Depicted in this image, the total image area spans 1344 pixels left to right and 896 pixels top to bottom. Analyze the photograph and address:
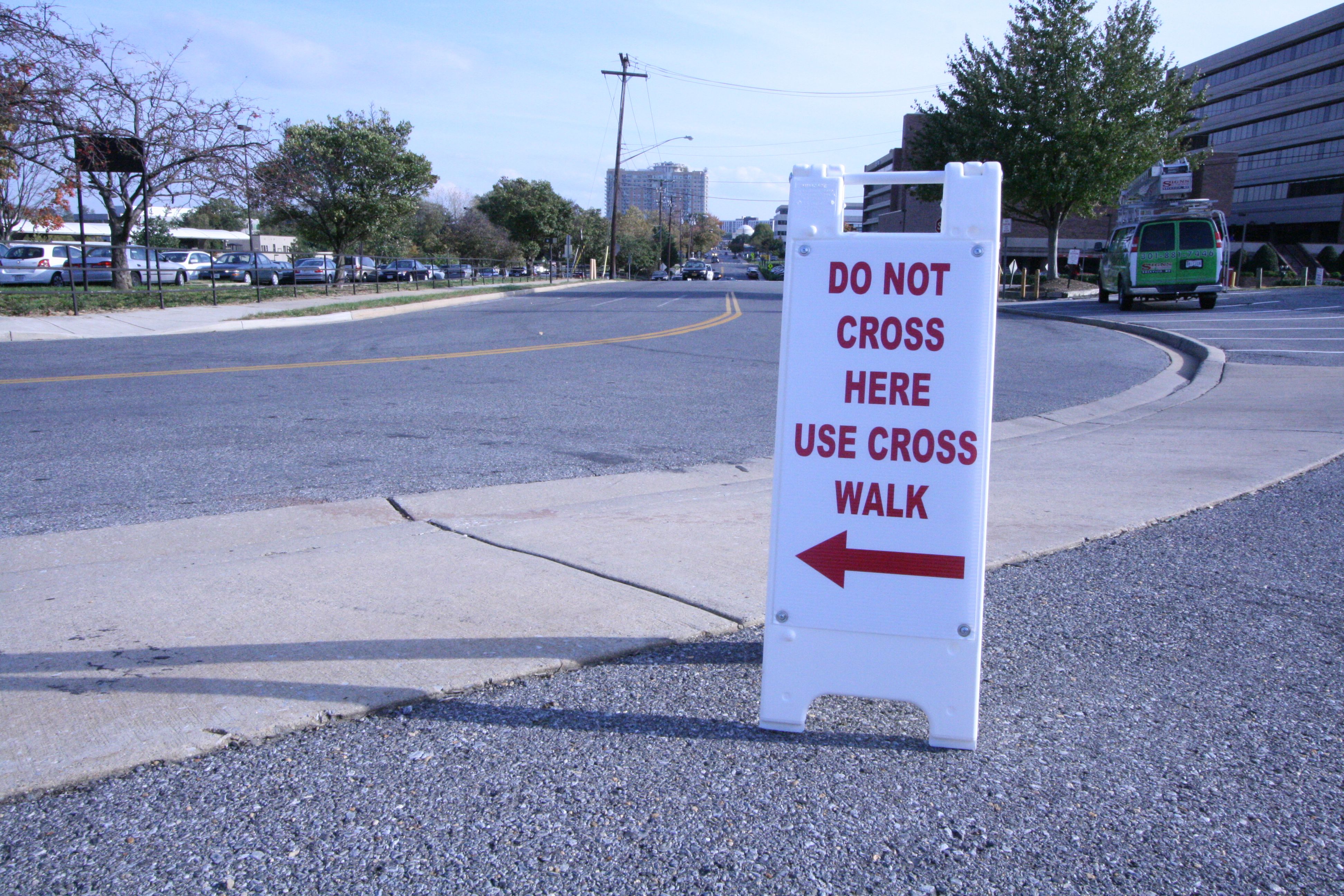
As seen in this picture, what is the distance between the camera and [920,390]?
9.70 feet

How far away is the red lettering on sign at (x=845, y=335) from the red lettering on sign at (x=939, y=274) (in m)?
0.25

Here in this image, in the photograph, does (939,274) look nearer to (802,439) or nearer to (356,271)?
(802,439)

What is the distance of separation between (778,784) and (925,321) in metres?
1.43

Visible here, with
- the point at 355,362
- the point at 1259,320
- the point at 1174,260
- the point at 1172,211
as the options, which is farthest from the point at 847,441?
the point at 1172,211

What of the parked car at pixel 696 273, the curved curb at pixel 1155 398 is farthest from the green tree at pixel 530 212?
the curved curb at pixel 1155 398

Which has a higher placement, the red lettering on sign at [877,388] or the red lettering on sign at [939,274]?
the red lettering on sign at [939,274]

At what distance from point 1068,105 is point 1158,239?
14624 millimetres

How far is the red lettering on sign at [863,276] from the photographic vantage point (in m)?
2.96

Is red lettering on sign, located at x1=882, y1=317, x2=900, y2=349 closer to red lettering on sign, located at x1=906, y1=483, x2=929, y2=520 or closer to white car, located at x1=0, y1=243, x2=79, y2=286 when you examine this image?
red lettering on sign, located at x1=906, y1=483, x2=929, y2=520

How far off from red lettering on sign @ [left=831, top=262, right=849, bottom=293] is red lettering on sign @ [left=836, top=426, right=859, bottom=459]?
16.5 inches

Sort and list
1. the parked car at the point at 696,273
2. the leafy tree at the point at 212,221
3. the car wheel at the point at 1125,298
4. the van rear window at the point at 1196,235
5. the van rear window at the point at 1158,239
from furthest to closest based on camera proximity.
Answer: the leafy tree at the point at 212,221 < the parked car at the point at 696,273 < the car wheel at the point at 1125,298 < the van rear window at the point at 1158,239 < the van rear window at the point at 1196,235

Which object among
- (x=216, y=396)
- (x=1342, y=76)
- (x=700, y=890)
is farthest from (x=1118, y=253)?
(x=1342, y=76)

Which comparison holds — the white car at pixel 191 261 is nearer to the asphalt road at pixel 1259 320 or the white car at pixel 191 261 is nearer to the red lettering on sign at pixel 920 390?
the asphalt road at pixel 1259 320

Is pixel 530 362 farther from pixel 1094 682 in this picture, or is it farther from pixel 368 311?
pixel 368 311
